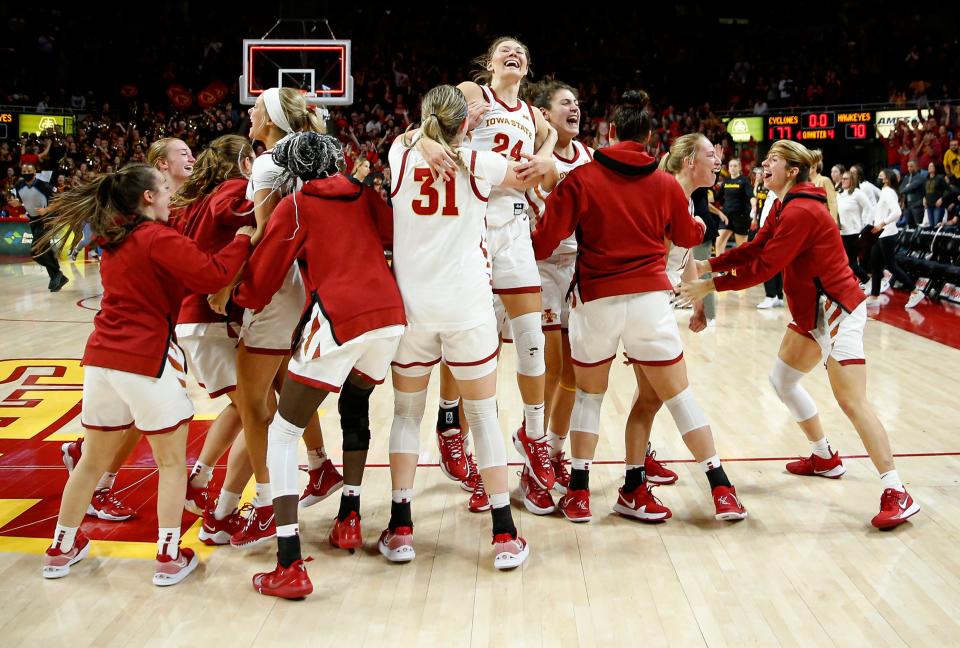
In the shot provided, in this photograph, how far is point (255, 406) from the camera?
374 cm

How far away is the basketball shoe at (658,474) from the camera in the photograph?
4637 millimetres

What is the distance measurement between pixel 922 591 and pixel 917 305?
9036mm

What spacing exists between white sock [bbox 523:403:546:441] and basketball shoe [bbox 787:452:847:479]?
1.49 m

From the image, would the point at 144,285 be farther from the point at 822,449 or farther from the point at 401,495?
the point at 822,449

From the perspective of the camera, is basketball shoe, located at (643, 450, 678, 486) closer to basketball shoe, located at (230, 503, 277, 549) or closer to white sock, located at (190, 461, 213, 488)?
basketball shoe, located at (230, 503, 277, 549)

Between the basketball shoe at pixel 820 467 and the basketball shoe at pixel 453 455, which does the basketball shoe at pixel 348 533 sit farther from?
the basketball shoe at pixel 820 467

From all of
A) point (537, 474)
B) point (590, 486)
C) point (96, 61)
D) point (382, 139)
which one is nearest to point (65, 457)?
point (537, 474)

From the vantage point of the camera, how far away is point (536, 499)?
4.25 m

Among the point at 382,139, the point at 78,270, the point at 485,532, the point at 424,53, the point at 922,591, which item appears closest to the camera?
the point at 922,591

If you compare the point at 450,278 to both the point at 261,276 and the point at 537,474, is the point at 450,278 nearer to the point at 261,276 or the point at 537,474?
the point at 261,276

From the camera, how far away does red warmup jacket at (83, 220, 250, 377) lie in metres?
3.28

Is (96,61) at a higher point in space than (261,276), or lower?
higher

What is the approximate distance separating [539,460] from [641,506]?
0.57 m

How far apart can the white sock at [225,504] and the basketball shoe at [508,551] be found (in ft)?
3.89
